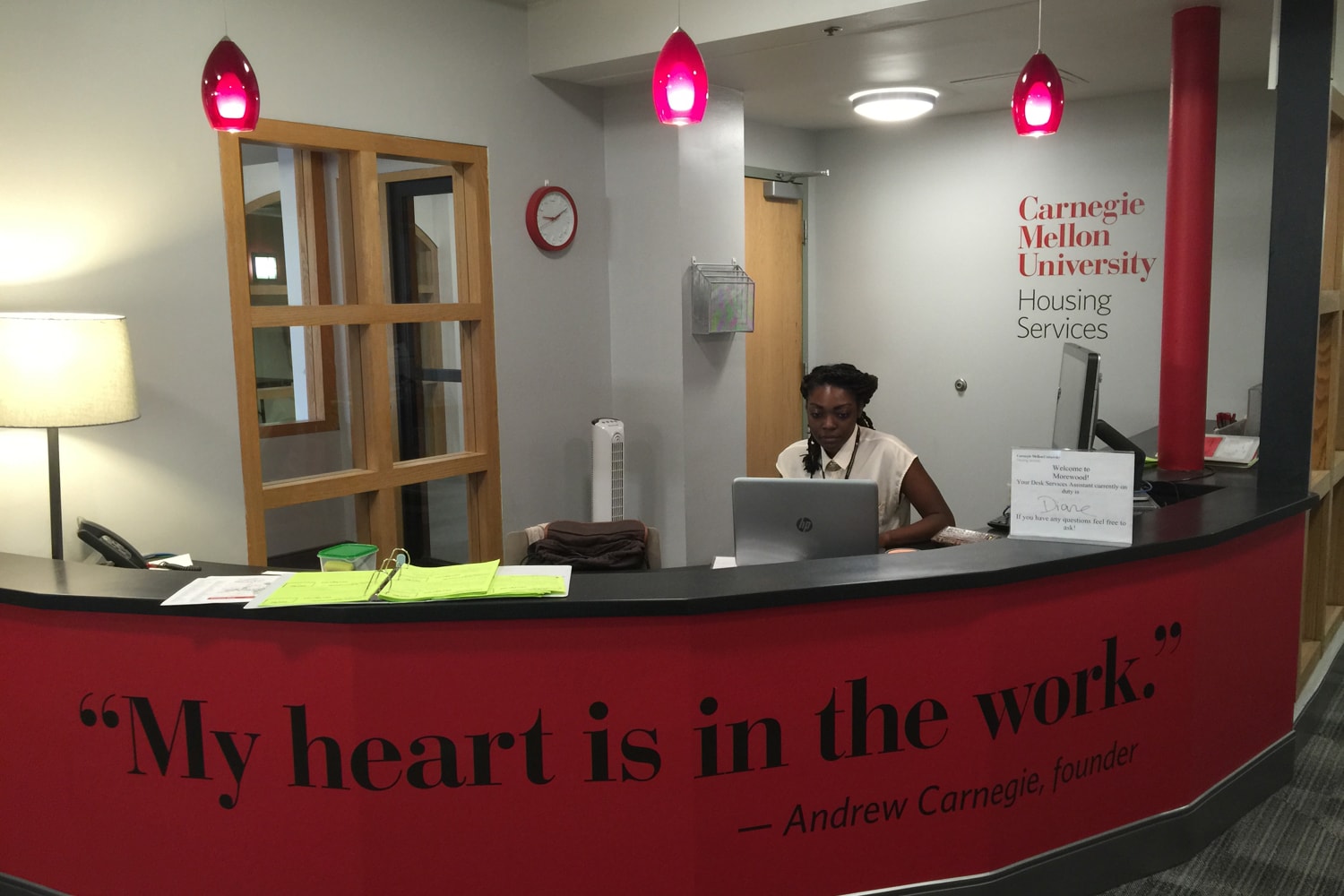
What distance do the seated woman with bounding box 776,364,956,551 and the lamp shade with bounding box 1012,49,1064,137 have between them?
1.02m

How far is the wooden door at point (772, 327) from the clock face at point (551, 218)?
180cm

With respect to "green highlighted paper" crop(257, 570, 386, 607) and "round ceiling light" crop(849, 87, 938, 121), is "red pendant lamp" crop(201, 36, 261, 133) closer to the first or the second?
"green highlighted paper" crop(257, 570, 386, 607)

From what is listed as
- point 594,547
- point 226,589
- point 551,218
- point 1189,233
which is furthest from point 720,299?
point 226,589

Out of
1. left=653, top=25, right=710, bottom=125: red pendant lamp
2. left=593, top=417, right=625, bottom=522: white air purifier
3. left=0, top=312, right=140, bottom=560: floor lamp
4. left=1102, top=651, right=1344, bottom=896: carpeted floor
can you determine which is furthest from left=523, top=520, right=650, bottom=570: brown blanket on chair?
left=593, top=417, right=625, bottom=522: white air purifier

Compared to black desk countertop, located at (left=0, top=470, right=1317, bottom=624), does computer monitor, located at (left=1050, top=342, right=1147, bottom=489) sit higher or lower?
higher

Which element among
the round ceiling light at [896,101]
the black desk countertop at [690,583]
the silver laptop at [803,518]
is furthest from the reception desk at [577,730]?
the round ceiling light at [896,101]

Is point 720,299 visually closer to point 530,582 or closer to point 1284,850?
point 530,582

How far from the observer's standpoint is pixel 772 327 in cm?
674

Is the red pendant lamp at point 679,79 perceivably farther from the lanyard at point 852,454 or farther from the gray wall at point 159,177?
the gray wall at point 159,177

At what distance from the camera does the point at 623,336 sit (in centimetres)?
519

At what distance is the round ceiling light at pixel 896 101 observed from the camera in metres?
5.43

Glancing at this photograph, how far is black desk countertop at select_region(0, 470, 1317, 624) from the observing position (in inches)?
87.1

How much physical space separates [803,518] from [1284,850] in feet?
5.44

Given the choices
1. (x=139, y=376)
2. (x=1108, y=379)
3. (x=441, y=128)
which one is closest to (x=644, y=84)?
(x=441, y=128)
